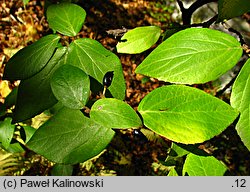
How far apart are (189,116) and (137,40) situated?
1.23 ft

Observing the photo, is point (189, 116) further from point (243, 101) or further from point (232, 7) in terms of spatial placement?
point (232, 7)

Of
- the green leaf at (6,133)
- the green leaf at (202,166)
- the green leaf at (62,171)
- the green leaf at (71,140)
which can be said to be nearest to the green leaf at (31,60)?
the green leaf at (71,140)

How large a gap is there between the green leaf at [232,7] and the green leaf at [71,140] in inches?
12.1

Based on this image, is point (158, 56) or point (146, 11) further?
point (146, 11)

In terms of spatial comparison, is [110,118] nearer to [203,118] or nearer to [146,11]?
[203,118]

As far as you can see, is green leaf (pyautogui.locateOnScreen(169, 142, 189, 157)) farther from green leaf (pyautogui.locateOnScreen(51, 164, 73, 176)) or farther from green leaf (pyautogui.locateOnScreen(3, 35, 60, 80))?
green leaf (pyautogui.locateOnScreen(51, 164, 73, 176))

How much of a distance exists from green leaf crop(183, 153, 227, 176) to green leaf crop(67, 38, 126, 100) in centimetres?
23

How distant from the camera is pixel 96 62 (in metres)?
0.74

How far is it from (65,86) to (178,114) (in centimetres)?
22

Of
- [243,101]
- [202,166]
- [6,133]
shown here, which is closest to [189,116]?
[243,101]

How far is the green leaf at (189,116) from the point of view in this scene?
0.63 m
